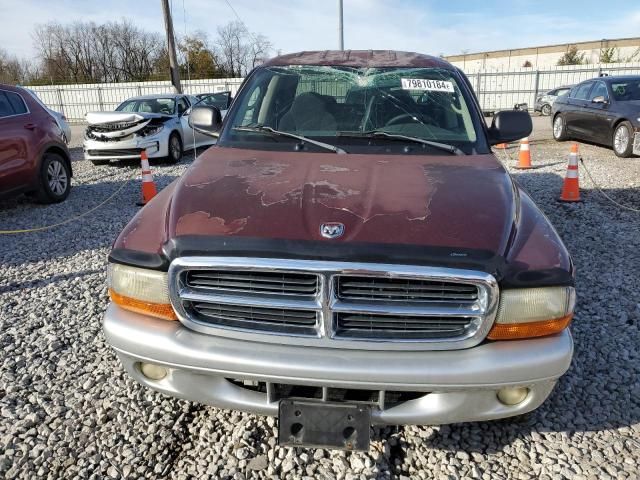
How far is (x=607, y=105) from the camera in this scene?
1082 centimetres

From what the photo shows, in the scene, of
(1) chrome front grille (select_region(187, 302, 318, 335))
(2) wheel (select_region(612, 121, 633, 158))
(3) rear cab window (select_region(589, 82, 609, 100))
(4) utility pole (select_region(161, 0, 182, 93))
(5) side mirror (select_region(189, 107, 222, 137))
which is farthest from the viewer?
(4) utility pole (select_region(161, 0, 182, 93))

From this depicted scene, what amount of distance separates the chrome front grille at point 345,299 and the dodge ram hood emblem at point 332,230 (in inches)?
5.4

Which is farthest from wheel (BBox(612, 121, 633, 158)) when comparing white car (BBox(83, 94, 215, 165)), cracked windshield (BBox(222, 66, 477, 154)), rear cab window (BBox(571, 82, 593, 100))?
white car (BBox(83, 94, 215, 165))

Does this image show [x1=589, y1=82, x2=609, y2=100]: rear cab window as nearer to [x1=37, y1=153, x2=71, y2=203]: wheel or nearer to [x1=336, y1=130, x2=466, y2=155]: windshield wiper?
[x1=336, y1=130, x2=466, y2=155]: windshield wiper

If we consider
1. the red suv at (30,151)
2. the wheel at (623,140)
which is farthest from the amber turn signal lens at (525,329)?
the wheel at (623,140)

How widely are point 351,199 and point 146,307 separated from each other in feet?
3.34

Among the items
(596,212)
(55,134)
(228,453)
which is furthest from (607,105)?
(228,453)

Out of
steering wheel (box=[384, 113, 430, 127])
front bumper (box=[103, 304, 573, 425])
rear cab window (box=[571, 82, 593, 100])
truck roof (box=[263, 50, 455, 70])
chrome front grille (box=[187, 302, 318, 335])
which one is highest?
truck roof (box=[263, 50, 455, 70])

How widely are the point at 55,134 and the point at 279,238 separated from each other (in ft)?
22.3

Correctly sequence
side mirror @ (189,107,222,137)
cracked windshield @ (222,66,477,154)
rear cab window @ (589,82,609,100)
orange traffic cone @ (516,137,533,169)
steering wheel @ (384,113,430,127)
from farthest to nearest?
rear cab window @ (589,82,609,100), orange traffic cone @ (516,137,533,169), side mirror @ (189,107,222,137), steering wheel @ (384,113,430,127), cracked windshield @ (222,66,477,154)

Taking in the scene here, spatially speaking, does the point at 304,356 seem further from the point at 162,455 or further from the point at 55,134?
the point at 55,134

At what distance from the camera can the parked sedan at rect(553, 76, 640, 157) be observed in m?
10.2

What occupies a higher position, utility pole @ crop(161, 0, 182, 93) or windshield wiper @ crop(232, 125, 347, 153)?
utility pole @ crop(161, 0, 182, 93)

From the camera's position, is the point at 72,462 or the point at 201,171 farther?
the point at 201,171
